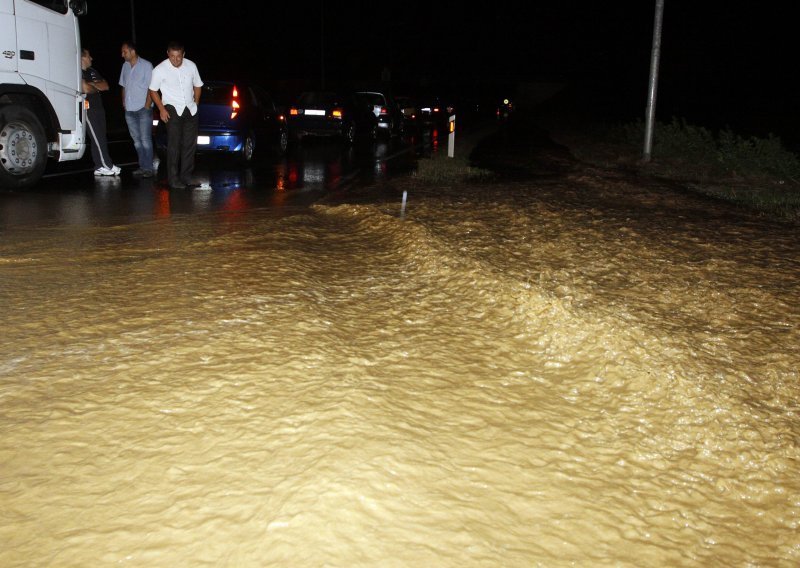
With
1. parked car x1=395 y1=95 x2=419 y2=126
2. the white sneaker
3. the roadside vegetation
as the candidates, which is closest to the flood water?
the roadside vegetation

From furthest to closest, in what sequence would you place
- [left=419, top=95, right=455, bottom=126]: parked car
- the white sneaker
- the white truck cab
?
[left=419, top=95, right=455, bottom=126]: parked car
the white sneaker
the white truck cab

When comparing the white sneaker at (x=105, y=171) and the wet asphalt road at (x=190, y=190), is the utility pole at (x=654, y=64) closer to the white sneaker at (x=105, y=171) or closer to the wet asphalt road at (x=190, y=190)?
the wet asphalt road at (x=190, y=190)

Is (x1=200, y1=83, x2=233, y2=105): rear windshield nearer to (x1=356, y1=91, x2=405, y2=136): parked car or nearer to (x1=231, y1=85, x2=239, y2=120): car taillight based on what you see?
(x1=231, y1=85, x2=239, y2=120): car taillight

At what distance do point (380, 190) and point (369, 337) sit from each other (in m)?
6.84

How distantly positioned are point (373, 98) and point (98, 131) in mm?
15121

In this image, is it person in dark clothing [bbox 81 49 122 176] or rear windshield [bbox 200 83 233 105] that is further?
rear windshield [bbox 200 83 233 105]

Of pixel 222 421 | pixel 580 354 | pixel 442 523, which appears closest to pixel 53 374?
pixel 222 421

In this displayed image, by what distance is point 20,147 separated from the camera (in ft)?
32.7

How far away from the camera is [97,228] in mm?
7742

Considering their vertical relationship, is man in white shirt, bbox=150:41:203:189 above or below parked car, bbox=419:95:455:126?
below

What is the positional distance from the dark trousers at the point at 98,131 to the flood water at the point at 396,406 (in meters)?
5.31

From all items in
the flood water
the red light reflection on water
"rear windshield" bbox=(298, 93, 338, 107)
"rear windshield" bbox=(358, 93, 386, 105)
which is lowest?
the flood water

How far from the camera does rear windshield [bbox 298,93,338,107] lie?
2166 centimetres

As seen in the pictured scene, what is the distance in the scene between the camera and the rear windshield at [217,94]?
14.1 m
